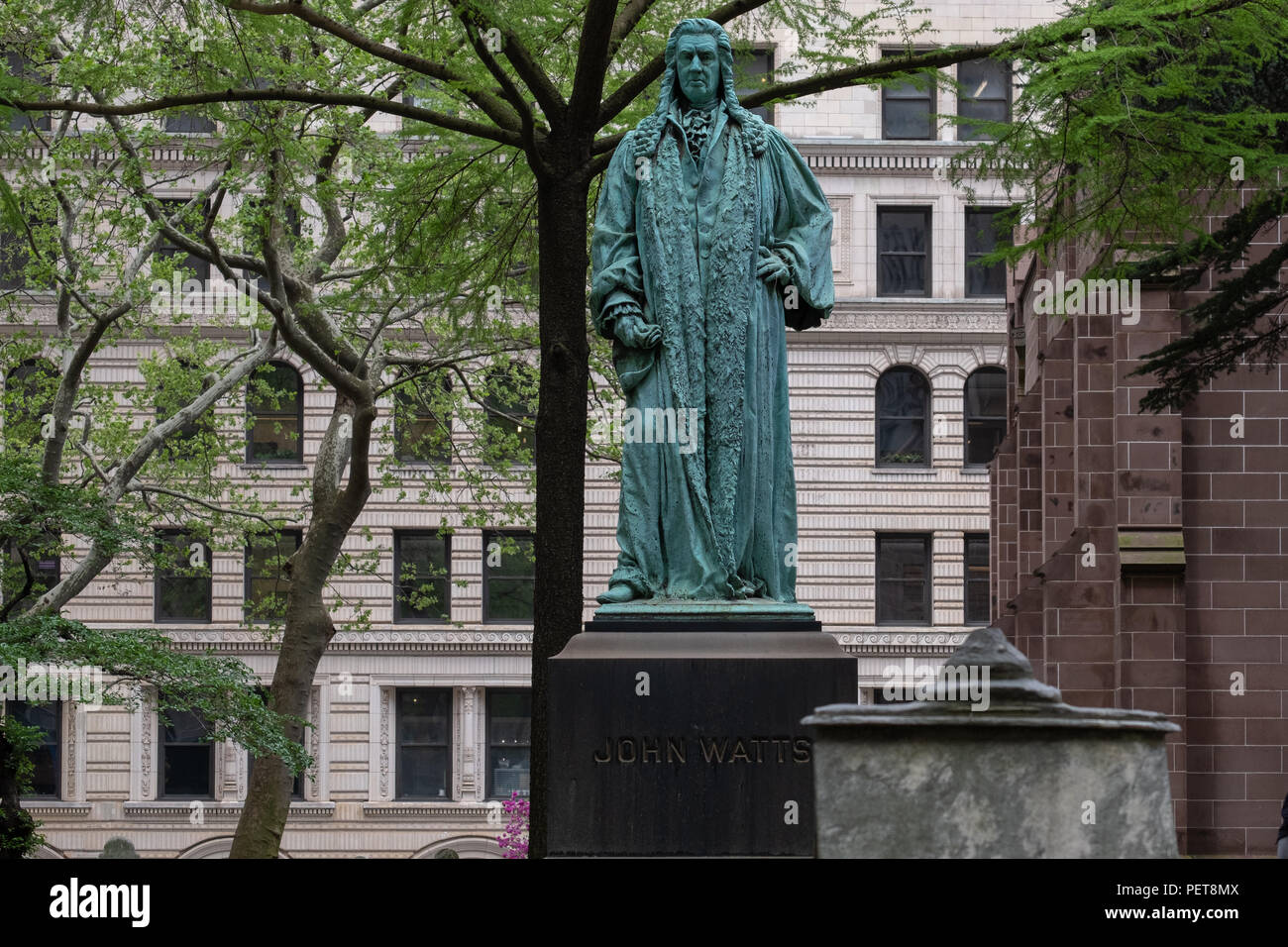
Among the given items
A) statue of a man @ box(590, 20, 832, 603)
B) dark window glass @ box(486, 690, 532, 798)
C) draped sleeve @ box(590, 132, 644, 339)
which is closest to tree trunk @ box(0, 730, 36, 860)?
statue of a man @ box(590, 20, 832, 603)

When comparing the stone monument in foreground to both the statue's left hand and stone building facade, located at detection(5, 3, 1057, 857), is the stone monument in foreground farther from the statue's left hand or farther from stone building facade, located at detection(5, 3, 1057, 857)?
stone building facade, located at detection(5, 3, 1057, 857)

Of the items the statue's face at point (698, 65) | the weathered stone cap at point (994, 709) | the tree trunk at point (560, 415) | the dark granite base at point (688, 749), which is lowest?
the dark granite base at point (688, 749)

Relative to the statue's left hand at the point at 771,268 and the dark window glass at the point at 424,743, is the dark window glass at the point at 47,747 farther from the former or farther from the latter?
the statue's left hand at the point at 771,268

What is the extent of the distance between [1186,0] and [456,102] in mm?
7729

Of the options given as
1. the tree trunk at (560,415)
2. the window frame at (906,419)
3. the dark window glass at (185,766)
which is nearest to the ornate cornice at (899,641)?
the window frame at (906,419)

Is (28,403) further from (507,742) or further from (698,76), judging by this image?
(698,76)

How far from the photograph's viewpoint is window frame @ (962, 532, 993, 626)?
38.4 metres

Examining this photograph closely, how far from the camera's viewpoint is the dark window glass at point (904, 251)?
3956 centimetres

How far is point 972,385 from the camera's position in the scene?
39.3 m

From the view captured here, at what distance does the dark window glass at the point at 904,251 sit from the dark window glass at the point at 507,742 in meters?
11.3

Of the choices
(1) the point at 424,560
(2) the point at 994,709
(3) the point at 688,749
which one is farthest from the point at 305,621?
(2) the point at 994,709

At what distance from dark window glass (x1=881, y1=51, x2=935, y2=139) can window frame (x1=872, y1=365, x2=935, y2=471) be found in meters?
4.95

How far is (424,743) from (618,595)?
28751 mm

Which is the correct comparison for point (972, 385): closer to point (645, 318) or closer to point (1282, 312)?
point (1282, 312)
